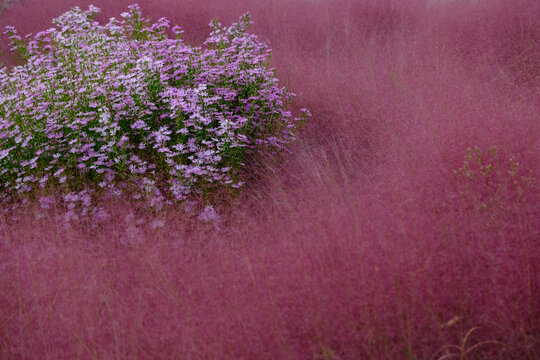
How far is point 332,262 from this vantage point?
2.18 metres

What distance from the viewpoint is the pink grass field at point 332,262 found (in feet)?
6.33

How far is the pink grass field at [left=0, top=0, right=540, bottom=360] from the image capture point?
6.33ft

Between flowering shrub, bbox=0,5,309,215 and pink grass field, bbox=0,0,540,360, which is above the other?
flowering shrub, bbox=0,5,309,215

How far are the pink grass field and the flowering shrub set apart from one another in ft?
1.06

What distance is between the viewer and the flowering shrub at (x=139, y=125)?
381 cm

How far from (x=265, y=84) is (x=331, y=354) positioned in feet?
10.8

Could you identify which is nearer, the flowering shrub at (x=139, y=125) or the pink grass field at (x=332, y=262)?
the pink grass field at (x=332, y=262)

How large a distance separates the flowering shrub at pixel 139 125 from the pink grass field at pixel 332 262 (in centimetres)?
32

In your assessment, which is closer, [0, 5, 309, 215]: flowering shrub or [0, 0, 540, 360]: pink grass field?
[0, 0, 540, 360]: pink grass field

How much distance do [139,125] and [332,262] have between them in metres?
2.45

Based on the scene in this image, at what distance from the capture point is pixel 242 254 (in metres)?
2.72

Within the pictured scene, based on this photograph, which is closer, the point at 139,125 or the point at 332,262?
the point at 332,262

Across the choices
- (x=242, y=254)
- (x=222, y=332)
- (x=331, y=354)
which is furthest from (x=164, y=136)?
(x=331, y=354)

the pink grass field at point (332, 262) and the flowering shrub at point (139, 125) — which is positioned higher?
the flowering shrub at point (139, 125)
